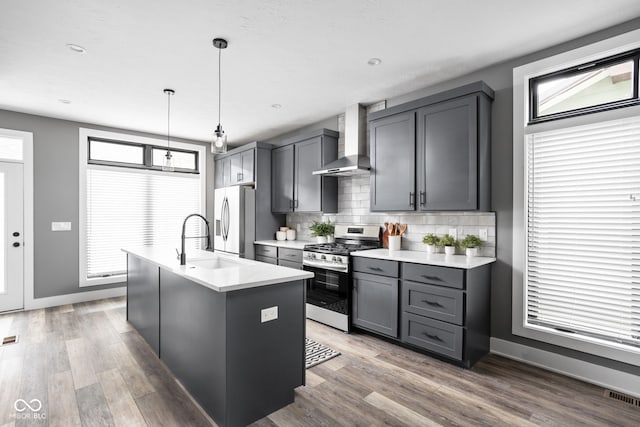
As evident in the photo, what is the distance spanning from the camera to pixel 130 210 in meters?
5.32

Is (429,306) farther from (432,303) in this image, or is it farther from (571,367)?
(571,367)

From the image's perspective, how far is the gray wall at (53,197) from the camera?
14.5 ft

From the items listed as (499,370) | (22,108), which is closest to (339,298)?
(499,370)

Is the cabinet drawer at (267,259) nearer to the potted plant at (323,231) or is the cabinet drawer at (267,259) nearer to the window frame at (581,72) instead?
the potted plant at (323,231)

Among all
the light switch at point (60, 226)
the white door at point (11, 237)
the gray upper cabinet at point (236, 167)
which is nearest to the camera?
the white door at point (11, 237)

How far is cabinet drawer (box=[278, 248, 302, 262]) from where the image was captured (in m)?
4.20

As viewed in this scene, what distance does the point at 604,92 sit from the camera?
249 centimetres

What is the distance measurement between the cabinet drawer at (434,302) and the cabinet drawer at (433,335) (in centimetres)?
6

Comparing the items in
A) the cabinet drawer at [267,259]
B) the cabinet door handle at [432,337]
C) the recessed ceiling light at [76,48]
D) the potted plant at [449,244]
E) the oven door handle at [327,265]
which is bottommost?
the cabinet door handle at [432,337]

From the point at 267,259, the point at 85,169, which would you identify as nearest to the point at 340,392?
the point at 267,259

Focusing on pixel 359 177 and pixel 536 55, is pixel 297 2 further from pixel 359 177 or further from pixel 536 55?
pixel 359 177

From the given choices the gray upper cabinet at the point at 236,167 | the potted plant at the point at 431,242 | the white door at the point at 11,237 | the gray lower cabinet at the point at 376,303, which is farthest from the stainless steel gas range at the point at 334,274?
the white door at the point at 11,237

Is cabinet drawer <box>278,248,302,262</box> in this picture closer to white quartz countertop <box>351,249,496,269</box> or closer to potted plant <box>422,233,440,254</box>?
white quartz countertop <box>351,249,496,269</box>

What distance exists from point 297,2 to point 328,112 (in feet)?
7.66
